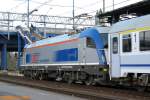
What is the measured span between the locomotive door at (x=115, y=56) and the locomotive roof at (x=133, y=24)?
43 cm

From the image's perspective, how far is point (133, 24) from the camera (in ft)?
67.3

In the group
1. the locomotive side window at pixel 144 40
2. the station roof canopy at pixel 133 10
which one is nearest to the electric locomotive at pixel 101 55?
the locomotive side window at pixel 144 40

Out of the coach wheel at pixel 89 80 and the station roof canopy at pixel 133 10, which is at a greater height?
the station roof canopy at pixel 133 10

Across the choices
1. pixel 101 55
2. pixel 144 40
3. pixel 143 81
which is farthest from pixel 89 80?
pixel 144 40

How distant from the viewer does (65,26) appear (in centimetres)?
7262

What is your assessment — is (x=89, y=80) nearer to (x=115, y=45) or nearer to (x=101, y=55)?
(x=101, y=55)

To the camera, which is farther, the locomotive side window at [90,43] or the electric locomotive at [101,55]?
the locomotive side window at [90,43]

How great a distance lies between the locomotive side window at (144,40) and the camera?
63.0 ft

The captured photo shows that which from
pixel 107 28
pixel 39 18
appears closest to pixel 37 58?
pixel 107 28

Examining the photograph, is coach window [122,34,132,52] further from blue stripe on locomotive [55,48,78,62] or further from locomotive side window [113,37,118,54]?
blue stripe on locomotive [55,48,78,62]

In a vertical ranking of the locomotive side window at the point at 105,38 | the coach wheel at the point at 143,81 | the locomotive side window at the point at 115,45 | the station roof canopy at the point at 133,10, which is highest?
the station roof canopy at the point at 133,10

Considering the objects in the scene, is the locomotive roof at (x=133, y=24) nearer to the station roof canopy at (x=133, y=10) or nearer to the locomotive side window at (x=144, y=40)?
the locomotive side window at (x=144, y=40)

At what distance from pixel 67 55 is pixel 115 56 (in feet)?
25.7

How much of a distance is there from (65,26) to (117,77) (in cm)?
5120
